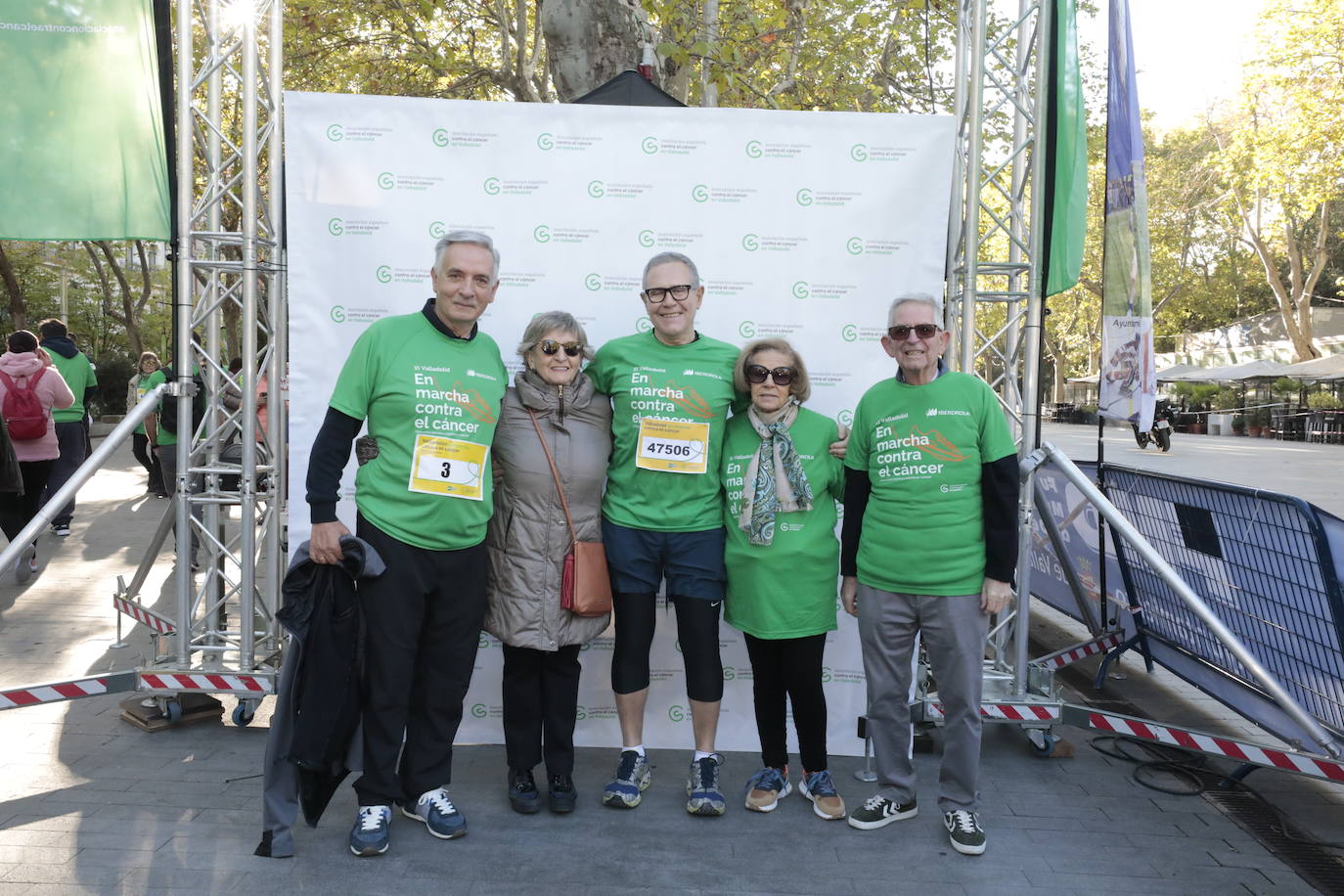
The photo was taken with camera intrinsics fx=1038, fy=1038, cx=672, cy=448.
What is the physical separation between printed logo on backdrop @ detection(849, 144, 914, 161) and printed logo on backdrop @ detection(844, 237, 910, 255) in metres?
0.34

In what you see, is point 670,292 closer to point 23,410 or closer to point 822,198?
point 822,198

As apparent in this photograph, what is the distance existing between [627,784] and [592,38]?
5.68 meters

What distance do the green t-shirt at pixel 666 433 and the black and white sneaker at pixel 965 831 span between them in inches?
Result: 52.0

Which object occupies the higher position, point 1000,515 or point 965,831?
point 1000,515

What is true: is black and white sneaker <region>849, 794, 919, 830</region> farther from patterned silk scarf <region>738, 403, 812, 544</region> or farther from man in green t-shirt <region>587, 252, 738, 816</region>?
patterned silk scarf <region>738, 403, 812, 544</region>

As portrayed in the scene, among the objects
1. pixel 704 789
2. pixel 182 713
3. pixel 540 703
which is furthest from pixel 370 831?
pixel 182 713

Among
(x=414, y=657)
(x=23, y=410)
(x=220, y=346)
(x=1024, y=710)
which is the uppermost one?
(x=220, y=346)

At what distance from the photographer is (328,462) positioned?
338 cm

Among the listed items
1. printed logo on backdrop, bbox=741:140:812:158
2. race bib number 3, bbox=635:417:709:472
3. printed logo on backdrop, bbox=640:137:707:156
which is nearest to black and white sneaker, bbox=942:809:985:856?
race bib number 3, bbox=635:417:709:472

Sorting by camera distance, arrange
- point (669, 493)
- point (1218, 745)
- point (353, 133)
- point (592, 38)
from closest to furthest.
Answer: point (669, 493), point (1218, 745), point (353, 133), point (592, 38)

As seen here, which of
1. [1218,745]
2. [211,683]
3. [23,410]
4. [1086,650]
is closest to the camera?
[1218,745]

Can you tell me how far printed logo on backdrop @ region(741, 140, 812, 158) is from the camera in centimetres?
446

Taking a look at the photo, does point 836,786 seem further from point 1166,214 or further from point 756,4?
point 1166,214

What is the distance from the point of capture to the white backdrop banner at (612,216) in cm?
441
